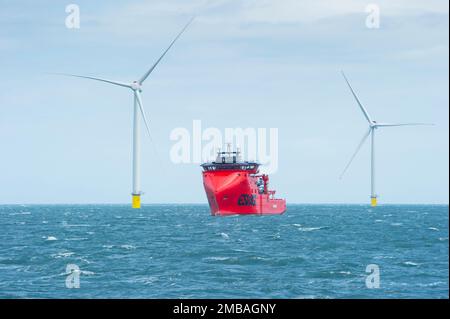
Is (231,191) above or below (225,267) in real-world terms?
above

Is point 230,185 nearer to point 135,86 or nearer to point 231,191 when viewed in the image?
point 231,191

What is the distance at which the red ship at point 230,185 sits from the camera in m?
128

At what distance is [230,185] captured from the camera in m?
128

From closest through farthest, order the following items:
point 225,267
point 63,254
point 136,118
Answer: point 225,267 < point 63,254 < point 136,118

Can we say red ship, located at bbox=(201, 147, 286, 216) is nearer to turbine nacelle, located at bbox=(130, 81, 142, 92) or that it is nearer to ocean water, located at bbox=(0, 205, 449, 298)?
turbine nacelle, located at bbox=(130, 81, 142, 92)

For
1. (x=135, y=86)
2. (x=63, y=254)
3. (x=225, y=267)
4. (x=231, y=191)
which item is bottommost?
(x=63, y=254)

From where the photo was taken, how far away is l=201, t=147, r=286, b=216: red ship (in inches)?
5049

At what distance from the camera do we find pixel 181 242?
7388 centimetres

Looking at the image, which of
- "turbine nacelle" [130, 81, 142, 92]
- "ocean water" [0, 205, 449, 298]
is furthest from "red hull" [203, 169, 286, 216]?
"ocean water" [0, 205, 449, 298]

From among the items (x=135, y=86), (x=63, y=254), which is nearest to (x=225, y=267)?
(x=63, y=254)

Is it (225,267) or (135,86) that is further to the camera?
(135,86)

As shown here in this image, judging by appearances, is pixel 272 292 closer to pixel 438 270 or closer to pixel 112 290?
pixel 112 290
